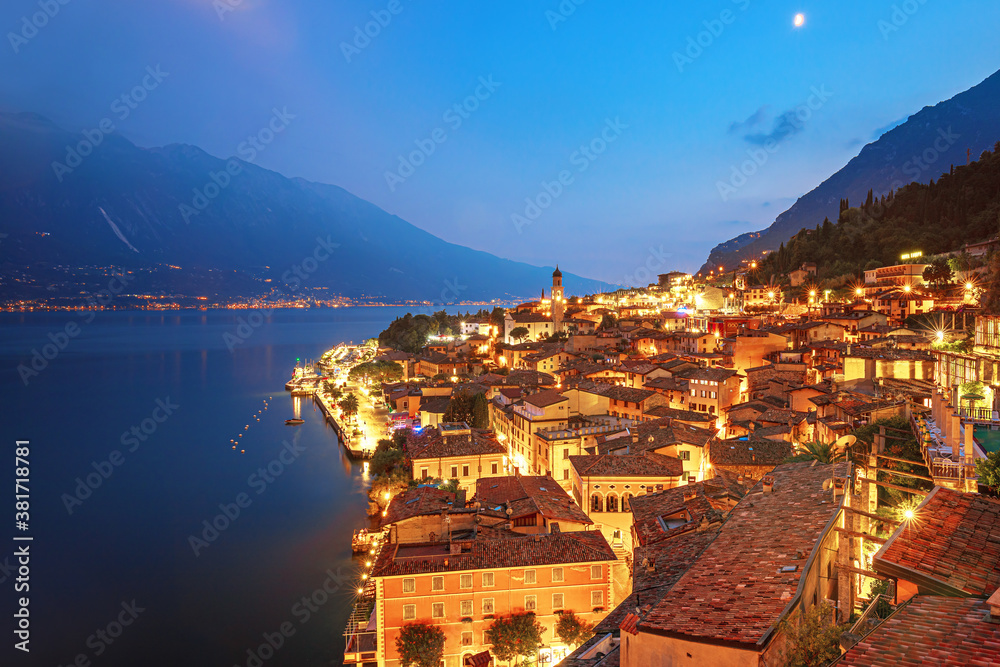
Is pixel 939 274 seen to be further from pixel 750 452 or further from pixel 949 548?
pixel 949 548

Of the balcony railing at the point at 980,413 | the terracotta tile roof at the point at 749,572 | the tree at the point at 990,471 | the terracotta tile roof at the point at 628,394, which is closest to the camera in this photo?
the terracotta tile roof at the point at 749,572

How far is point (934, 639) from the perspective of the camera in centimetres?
379

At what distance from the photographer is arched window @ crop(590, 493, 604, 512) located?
1789 centimetres

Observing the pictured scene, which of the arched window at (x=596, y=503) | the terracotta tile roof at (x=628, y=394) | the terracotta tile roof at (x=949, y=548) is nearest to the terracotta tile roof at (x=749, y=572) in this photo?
the terracotta tile roof at (x=949, y=548)

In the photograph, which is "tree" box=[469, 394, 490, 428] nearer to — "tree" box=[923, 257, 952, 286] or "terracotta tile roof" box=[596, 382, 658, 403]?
"terracotta tile roof" box=[596, 382, 658, 403]

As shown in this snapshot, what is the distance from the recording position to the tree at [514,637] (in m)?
12.5

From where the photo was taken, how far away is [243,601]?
19.6 meters

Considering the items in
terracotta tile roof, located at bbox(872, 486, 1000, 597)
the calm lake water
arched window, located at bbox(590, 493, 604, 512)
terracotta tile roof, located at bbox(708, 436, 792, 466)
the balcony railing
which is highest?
the balcony railing

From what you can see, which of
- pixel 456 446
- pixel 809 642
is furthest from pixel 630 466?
pixel 809 642

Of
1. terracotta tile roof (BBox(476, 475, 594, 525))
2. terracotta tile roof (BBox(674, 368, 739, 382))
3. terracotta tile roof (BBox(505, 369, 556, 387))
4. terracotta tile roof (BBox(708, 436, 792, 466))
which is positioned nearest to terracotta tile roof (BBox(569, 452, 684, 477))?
terracotta tile roof (BBox(476, 475, 594, 525))

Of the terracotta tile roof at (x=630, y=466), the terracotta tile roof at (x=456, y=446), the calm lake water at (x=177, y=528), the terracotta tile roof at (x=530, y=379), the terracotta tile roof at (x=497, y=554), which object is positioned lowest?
the calm lake water at (x=177, y=528)

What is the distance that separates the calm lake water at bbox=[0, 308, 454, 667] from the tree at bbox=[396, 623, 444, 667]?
18.1 feet

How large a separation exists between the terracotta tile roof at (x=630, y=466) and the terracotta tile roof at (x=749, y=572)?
29.9ft

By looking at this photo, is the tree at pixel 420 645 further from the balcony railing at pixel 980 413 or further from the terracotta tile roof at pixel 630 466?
the balcony railing at pixel 980 413
